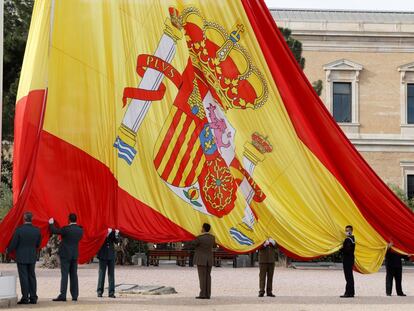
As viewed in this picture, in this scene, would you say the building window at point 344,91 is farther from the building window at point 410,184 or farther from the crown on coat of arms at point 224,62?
the crown on coat of arms at point 224,62

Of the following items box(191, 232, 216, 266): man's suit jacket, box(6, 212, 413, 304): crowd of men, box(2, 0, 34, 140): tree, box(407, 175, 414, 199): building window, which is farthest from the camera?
box(407, 175, 414, 199): building window

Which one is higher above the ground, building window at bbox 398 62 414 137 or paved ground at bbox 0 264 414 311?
building window at bbox 398 62 414 137

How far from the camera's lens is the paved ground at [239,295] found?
53.4 feet

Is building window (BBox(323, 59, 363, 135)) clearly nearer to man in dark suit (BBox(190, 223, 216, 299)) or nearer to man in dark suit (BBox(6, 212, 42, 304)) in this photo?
man in dark suit (BBox(190, 223, 216, 299))

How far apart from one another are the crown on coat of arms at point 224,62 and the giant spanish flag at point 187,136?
0.6 inches

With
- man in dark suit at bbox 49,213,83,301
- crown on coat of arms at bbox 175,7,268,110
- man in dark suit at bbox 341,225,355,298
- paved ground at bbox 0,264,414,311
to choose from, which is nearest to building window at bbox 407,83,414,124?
paved ground at bbox 0,264,414,311

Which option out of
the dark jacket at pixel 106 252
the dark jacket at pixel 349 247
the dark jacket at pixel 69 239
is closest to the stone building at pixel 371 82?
the dark jacket at pixel 349 247

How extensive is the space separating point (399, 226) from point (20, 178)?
565 centimetres

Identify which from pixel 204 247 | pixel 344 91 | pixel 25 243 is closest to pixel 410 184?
pixel 344 91

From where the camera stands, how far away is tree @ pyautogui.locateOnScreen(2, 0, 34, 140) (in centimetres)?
3006

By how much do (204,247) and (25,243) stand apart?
299cm

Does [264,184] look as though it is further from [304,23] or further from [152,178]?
[304,23]

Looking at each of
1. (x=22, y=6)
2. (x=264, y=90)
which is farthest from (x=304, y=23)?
(x=264, y=90)

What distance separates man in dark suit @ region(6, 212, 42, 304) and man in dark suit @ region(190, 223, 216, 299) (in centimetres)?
252
